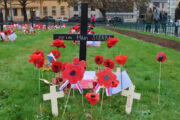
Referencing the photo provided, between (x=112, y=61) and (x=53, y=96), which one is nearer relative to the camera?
(x=53, y=96)

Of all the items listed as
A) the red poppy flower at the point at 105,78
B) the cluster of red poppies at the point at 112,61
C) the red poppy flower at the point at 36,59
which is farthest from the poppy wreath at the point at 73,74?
the cluster of red poppies at the point at 112,61

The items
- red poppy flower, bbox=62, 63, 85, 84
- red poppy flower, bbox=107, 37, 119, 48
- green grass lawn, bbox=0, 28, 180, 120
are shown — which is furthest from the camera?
red poppy flower, bbox=107, 37, 119, 48

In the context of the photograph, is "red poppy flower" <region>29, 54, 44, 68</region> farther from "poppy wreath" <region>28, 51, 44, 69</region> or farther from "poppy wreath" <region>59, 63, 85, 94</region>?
"poppy wreath" <region>59, 63, 85, 94</region>

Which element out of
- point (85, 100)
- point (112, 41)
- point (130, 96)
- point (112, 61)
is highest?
point (112, 41)

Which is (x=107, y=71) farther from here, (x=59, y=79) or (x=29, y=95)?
(x=29, y=95)

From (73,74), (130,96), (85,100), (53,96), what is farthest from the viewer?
(85,100)

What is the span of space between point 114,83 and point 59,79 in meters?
1.05

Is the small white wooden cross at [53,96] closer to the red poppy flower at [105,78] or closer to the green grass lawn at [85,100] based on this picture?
the green grass lawn at [85,100]

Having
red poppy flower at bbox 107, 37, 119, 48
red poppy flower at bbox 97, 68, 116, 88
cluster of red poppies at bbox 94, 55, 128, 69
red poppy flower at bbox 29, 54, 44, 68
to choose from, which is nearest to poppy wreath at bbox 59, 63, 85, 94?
red poppy flower at bbox 97, 68, 116, 88

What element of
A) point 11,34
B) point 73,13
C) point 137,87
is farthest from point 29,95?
point 73,13

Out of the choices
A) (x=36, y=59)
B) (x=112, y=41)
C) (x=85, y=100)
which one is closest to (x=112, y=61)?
(x=112, y=41)

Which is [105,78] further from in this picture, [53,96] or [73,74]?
[53,96]

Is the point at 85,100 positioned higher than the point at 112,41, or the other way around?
the point at 112,41

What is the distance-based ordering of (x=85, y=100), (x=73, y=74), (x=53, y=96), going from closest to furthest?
(x=73, y=74) < (x=53, y=96) < (x=85, y=100)
